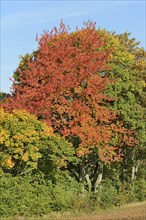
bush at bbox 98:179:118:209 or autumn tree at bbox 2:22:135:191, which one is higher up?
autumn tree at bbox 2:22:135:191

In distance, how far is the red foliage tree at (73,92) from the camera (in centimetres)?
2464

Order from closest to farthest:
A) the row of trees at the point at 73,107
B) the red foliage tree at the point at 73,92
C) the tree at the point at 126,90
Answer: the row of trees at the point at 73,107
the red foliage tree at the point at 73,92
the tree at the point at 126,90

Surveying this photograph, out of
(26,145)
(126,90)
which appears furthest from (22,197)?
(126,90)

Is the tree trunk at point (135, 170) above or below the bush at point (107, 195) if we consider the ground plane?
above

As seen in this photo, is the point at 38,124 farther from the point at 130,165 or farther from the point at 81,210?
the point at 130,165

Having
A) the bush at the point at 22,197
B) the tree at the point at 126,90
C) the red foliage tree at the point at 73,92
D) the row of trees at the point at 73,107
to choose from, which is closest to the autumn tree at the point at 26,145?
the row of trees at the point at 73,107

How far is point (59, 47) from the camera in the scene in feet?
86.0

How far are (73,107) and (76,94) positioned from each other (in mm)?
1066

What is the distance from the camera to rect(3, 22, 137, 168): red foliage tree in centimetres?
2464

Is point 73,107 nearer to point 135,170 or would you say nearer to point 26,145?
point 26,145

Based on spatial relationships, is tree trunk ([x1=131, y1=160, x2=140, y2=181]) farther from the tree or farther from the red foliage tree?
the red foliage tree

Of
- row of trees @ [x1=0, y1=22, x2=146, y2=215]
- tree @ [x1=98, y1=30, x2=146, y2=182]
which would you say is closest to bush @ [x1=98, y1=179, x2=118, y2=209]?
row of trees @ [x1=0, y1=22, x2=146, y2=215]

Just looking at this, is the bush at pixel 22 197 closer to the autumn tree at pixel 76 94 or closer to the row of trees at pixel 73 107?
the row of trees at pixel 73 107

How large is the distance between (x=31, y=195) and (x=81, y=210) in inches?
161
